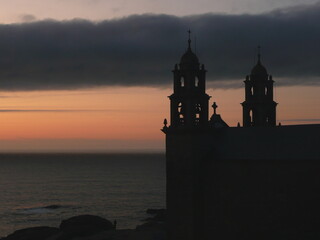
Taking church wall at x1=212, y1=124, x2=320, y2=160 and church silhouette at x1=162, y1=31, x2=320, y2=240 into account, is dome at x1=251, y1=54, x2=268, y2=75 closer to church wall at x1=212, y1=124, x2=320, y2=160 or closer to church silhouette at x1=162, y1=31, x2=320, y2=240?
church silhouette at x1=162, y1=31, x2=320, y2=240

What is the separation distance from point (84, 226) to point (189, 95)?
87.2 feet

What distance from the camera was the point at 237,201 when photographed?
37531mm

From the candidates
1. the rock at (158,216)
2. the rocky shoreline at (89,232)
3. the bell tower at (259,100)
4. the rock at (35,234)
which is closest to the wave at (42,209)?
the rock at (158,216)

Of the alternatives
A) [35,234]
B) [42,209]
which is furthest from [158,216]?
[42,209]

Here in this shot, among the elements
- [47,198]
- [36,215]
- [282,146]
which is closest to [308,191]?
[282,146]

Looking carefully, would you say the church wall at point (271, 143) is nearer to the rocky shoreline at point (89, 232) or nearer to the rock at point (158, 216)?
the rocky shoreline at point (89, 232)

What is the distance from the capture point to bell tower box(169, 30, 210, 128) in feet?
133

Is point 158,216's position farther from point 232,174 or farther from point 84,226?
point 232,174

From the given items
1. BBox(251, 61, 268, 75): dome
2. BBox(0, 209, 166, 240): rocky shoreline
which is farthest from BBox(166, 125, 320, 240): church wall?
A: BBox(0, 209, 166, 240): rocky shoreline

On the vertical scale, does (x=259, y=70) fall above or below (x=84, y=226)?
above

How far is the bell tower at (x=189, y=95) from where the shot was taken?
→ 4059 centimetres

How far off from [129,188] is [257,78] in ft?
306

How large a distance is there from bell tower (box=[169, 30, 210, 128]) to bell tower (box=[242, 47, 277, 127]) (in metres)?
7.83

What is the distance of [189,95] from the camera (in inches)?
1596
